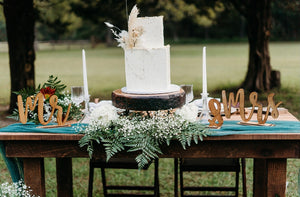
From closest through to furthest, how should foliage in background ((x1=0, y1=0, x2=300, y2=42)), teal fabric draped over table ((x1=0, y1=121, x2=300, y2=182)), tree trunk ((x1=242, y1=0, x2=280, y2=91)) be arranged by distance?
teal fabric draped over table ((x1=0, y1=121, x2=300, y2=182))
foliage in background ((x1=0, y1=0, x2=300, y2=42))
tree trunk ((x1=242, y1=0, x2=280, y2=91))

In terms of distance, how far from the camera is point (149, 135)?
2.54 metres

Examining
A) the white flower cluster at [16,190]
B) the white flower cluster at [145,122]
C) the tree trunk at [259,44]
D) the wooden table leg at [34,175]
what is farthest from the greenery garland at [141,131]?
the tree trunk at [259,44]

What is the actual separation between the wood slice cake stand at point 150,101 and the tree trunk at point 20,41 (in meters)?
5.72

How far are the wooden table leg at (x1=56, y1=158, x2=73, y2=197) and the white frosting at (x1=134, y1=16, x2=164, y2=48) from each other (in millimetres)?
1442

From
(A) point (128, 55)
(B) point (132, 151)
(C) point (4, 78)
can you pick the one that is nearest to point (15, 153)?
(B) point (132, 151)

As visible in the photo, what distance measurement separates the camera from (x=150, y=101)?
A: 2574mm

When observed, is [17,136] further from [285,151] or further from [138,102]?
[285,151]

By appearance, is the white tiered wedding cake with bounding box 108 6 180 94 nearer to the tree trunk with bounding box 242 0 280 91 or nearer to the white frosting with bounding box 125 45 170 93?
the white frosting with bounding box 125 45 170 93

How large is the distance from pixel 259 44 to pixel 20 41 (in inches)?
243

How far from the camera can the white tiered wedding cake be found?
2.62 m

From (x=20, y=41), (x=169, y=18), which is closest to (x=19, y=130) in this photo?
(x=20, y=41)

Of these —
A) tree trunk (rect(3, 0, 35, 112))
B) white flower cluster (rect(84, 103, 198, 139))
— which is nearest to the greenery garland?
white flower cluster (rect(84, 103, 198, 139))

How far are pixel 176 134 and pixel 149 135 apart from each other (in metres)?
0.19

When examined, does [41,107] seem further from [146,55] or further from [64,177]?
[64,177]
